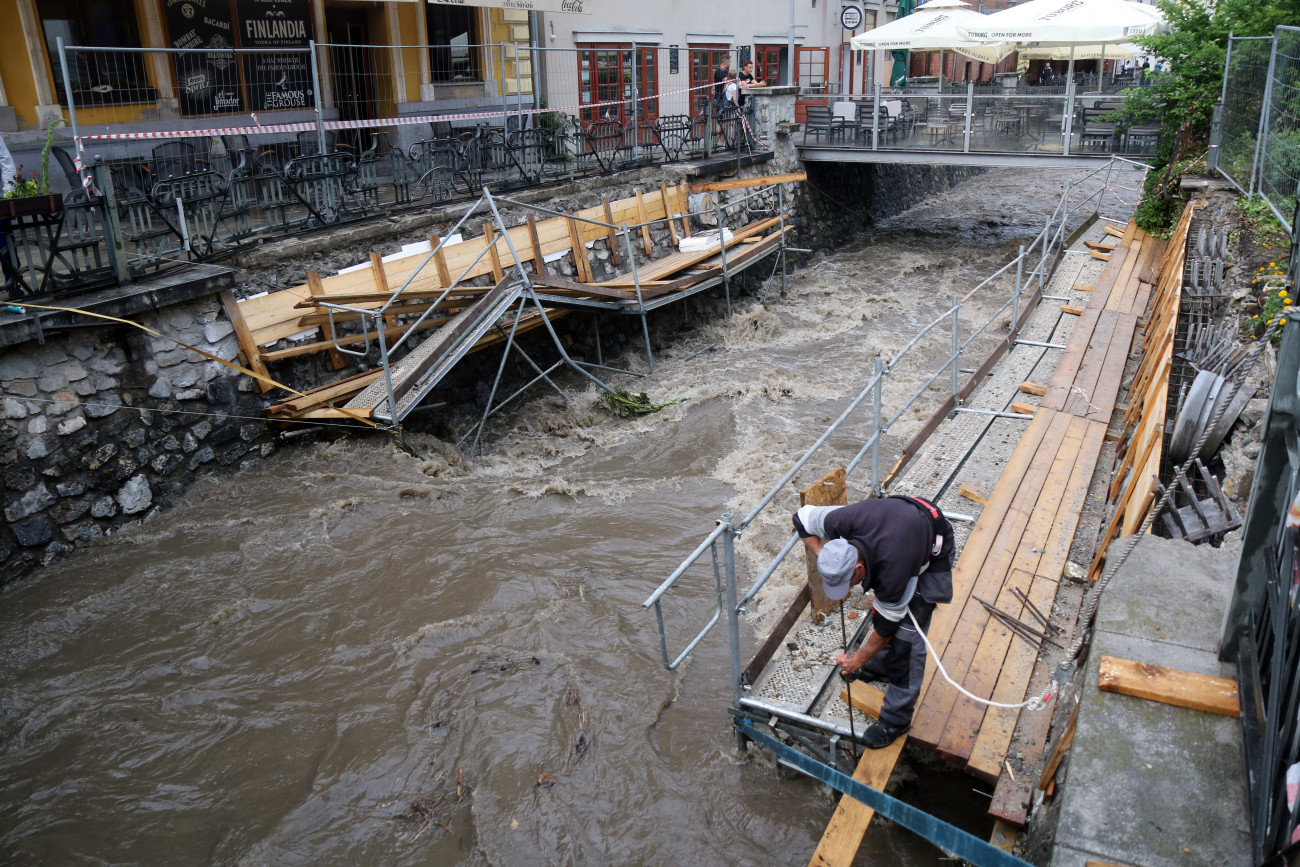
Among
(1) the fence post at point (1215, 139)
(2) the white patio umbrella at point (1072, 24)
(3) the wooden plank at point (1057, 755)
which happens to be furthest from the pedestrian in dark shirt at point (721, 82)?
(3) the wooden plank at point (1057, 755)

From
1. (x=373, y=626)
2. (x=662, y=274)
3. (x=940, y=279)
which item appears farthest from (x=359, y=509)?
(x=940, y=279)

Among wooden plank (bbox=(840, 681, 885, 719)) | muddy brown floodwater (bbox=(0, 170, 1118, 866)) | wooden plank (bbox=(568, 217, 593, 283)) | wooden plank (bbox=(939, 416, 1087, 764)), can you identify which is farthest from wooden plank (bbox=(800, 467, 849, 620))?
wooden plank (bbox=(568, 217, 593, 283))

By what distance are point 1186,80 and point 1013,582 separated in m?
11.8

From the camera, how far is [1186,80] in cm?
1413

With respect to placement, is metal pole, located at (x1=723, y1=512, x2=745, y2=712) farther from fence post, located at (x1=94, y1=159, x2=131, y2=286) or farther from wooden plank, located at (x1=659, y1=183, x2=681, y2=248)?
wooden plank, located at (x1=659, y1=183, x2=681, y2=248)

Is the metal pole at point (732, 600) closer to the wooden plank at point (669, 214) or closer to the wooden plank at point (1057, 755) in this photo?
the wooden plank at point (1057, 755)

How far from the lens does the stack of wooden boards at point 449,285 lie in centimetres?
973

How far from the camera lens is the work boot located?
4.79 m

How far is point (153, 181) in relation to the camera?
1060 centimetres

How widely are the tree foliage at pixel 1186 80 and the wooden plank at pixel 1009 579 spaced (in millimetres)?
7996

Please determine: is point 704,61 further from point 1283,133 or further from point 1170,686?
point 1170,686

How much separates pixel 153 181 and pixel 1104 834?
36.5 feet

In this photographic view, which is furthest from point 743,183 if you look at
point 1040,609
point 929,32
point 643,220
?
point 1040,609

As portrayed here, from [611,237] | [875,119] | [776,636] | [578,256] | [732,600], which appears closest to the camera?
[732,600]
